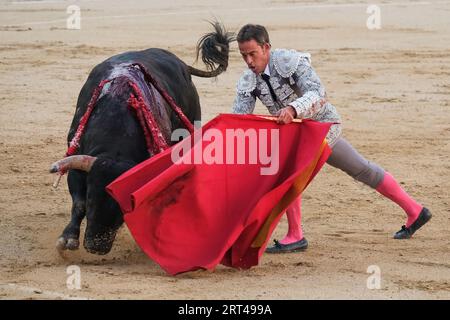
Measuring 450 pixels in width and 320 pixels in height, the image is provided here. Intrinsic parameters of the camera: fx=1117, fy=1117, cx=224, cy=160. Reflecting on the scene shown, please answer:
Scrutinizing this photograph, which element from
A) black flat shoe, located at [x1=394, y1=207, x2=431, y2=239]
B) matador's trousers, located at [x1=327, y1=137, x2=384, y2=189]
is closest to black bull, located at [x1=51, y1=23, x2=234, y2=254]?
matador's trousers, located at [x1=327, y1=137, x2=384, y2=189]

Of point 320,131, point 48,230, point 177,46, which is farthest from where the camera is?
point 177,46

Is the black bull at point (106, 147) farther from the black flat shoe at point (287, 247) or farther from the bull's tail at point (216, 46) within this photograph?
the black flat shoe at point (287, 247)

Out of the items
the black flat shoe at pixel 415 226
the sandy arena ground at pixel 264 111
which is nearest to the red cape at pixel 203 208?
the sandy arena ground at pixel 264 111

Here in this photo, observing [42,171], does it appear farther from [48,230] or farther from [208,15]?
[208,15]

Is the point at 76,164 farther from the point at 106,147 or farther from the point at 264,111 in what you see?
the point at 264,111

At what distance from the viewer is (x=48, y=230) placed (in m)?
6.14

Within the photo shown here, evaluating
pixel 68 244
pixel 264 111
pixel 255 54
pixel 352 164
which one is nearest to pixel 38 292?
pixel 68 244

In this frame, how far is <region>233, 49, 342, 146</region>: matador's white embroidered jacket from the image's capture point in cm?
528

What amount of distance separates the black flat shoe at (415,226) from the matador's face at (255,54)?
3.85 feet

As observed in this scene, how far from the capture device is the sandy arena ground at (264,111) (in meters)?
4.95

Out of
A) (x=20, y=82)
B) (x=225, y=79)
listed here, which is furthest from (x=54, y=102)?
(x=225, y=79)

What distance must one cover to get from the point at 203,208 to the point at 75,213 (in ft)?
2.44

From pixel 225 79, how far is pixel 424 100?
201 cm

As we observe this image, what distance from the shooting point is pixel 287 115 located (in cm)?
512
